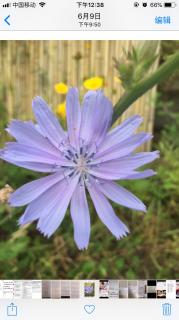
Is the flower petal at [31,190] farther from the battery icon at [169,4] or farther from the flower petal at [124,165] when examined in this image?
the battery icon at [169,4]

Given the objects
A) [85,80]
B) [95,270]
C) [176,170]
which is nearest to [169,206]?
[176,170]

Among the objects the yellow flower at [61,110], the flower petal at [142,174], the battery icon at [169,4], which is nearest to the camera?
Answer: the flower petal at [142,174]

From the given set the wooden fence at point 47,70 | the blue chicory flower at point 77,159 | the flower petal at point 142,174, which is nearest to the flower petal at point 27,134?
the blue chicory flower at point 77,159

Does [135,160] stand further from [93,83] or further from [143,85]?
[93,83]

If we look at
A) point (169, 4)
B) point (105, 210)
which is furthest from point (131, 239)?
point (169, 4)

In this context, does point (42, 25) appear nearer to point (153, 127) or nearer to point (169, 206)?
point (153, 127)

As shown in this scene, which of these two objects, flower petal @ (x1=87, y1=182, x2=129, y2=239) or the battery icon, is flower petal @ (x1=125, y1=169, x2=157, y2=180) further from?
the battery icon

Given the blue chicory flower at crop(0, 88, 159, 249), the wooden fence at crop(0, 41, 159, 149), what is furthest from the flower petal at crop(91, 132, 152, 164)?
the wooden fence at crop(0, 41, 159, 149)
